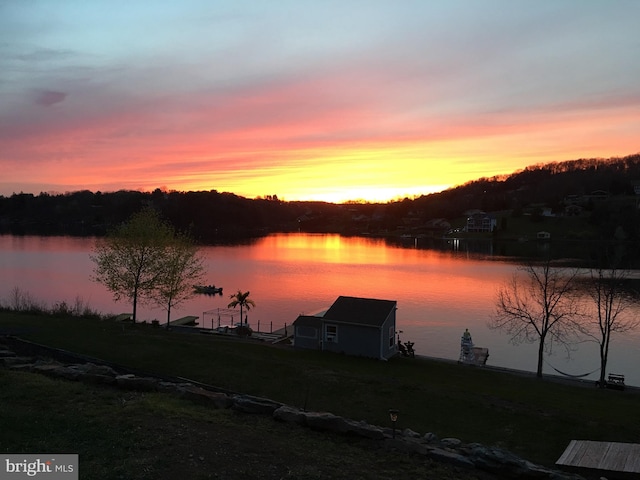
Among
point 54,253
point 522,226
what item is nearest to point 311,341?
point 54,253

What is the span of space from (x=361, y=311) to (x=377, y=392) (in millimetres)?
12975

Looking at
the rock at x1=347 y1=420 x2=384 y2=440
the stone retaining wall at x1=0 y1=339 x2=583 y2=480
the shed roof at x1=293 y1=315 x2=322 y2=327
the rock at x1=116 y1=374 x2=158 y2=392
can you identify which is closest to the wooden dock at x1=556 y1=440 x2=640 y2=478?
the stone retaining wall at x1=0 y1=339 x2=583 y2=480

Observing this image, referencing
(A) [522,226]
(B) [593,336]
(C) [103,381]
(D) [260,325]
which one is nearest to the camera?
(C) [103,381]

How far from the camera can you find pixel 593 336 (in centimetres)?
4175

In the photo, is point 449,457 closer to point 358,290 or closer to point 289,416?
point 289,416

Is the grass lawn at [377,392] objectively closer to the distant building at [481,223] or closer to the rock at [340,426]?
the rock at [340,426]

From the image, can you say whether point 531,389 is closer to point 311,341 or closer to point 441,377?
point 441,377

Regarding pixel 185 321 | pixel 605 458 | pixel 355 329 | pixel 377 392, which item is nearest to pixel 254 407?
pixel 377 392

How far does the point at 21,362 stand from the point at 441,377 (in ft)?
65.4

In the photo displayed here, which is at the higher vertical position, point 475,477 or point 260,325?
point 475,477

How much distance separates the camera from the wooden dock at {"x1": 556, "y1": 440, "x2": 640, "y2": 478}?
454 inches

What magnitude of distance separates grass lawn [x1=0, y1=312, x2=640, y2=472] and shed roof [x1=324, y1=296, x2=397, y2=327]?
2730mm

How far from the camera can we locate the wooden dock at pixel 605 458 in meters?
11.5

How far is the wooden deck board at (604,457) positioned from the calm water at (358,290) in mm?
24219
